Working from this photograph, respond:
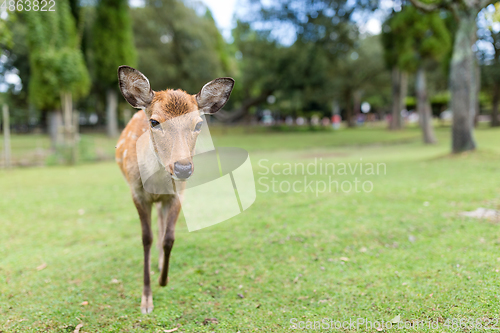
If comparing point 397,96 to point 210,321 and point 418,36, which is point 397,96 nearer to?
point 418,36

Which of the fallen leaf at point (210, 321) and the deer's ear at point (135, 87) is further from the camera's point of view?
the fallen leaf at point (210, 321)

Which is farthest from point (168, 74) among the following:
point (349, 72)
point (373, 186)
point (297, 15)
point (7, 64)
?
point (373, 186)

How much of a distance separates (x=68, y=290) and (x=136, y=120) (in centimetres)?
210

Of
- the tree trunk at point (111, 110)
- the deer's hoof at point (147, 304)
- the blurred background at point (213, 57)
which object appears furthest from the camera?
the tree trunk at point (111, 110)

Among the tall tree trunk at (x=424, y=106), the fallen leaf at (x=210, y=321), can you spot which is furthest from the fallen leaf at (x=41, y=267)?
the tall tree trunk at (x=424, y=106)

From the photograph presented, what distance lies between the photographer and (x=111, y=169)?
12648 millimetres

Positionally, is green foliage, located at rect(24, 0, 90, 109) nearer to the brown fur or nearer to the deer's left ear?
the brown fur

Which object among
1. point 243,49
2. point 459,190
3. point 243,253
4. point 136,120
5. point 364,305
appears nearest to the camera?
point 364,305

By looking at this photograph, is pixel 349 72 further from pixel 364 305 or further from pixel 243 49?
pixel 364 305

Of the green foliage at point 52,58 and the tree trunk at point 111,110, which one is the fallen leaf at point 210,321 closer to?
the green foliage at point 52,58

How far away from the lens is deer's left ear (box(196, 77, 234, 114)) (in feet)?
10.5

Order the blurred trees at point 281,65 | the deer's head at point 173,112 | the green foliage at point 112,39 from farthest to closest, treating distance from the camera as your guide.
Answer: the blurred trees at point 281,65
the green foliage at point 112,39
the deer's head at point 173,112

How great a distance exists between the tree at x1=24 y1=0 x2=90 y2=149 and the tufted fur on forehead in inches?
494

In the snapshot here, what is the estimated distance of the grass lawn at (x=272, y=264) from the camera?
320cm
